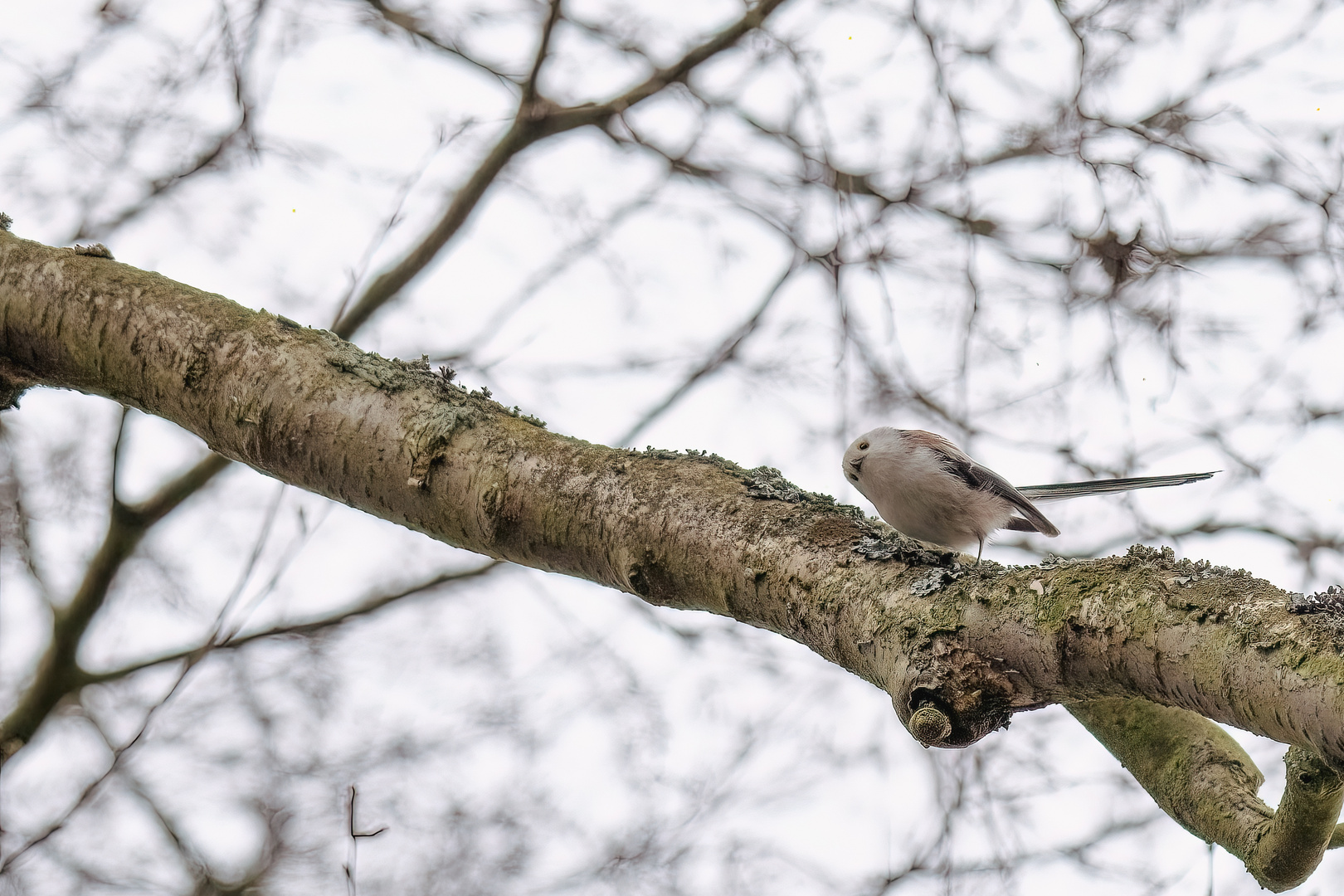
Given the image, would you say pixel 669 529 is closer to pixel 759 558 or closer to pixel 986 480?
pixel 759 558

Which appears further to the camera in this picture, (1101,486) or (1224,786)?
(1101,486)

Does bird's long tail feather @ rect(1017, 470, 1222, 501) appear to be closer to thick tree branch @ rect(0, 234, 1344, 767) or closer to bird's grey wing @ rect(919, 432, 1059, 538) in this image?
bird's grey wing @ rect(919, 432, 1059, 538)

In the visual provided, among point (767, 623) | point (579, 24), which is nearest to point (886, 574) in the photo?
point (767, 623)

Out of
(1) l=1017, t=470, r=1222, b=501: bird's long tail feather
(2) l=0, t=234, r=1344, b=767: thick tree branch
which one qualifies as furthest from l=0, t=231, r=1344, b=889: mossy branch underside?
(1) l=1017, t=470, r=1222, b=501: bird's long tail feather

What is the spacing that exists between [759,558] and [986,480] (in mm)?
954

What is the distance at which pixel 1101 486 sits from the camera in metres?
2.37

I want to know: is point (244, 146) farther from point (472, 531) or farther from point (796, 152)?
point (472, 531)

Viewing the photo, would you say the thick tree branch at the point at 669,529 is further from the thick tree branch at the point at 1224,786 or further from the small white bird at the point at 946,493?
the small white bird at the point at 946,493

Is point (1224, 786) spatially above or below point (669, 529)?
below

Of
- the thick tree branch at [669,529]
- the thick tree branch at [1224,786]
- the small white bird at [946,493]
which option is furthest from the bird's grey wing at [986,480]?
the thick tree branch at [669,529]

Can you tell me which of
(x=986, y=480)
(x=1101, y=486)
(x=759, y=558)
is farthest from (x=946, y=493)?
(x=759, y=558)

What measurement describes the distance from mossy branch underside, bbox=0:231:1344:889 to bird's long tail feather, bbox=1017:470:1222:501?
51 cm

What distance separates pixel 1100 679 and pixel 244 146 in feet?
12.5

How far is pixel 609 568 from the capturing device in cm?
186
